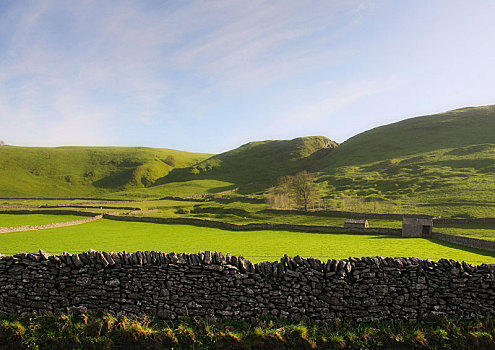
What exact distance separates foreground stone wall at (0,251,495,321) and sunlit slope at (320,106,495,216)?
44769mm

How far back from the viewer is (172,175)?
→ 16575 centimetres

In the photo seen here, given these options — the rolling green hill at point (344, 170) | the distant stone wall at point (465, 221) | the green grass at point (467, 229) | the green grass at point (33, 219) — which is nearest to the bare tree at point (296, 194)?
the rolling green hill at point (344, 170)

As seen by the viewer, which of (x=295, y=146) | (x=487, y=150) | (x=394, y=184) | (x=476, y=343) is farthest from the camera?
(x=295, y=146)

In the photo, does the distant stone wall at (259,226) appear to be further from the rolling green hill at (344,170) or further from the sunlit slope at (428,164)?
the sunlit slope at (428,164)

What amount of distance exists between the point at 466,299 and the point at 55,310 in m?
14.5

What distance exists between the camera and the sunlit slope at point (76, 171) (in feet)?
439

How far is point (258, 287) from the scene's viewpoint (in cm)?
1075

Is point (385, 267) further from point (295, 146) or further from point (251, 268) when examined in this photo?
point (295, 146)

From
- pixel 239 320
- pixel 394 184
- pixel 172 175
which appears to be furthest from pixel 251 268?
pixel 172 175

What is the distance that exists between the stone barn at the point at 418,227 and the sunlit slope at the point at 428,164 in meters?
18.2

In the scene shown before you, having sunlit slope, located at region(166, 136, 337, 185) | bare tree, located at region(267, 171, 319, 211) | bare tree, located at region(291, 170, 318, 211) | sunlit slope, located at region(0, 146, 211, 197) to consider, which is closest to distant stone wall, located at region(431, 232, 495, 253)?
bare tree, located at region(267, 171, 319, 211)

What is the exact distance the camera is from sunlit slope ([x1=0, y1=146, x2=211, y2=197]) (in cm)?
13375

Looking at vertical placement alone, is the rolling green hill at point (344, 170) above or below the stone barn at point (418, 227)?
above

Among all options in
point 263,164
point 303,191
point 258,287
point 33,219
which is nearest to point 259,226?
point 303,191
